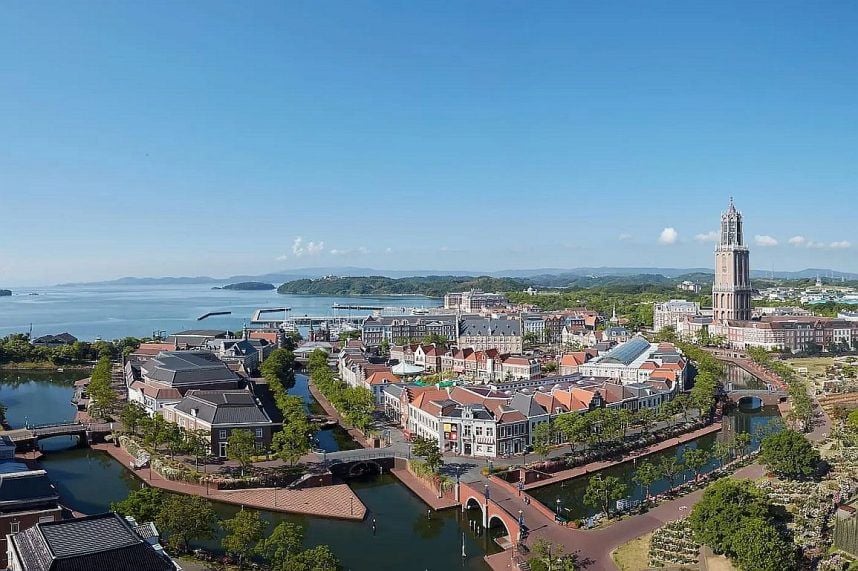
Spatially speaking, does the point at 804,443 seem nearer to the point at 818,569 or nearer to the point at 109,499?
the point at 818,569

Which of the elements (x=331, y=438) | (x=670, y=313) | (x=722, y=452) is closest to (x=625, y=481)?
(x=722, y=452)

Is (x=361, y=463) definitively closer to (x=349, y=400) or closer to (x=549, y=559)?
(x=349, y=400)

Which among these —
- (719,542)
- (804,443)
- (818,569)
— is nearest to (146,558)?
(719,542)

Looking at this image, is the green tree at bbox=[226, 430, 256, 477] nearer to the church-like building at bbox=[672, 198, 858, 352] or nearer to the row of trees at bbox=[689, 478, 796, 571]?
the row of trees at bbox=[689, 478, 796, 571]

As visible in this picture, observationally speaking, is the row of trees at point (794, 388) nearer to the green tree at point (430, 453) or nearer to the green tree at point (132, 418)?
the green tree at point (430, 453)

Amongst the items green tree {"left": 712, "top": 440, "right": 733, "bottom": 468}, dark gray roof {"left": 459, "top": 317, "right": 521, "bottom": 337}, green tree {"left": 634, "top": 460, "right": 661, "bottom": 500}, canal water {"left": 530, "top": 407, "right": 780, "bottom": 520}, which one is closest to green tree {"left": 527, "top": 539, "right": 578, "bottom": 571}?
canal water {"left": 530, "top": 407, "right": 780, "bottom": 520}
